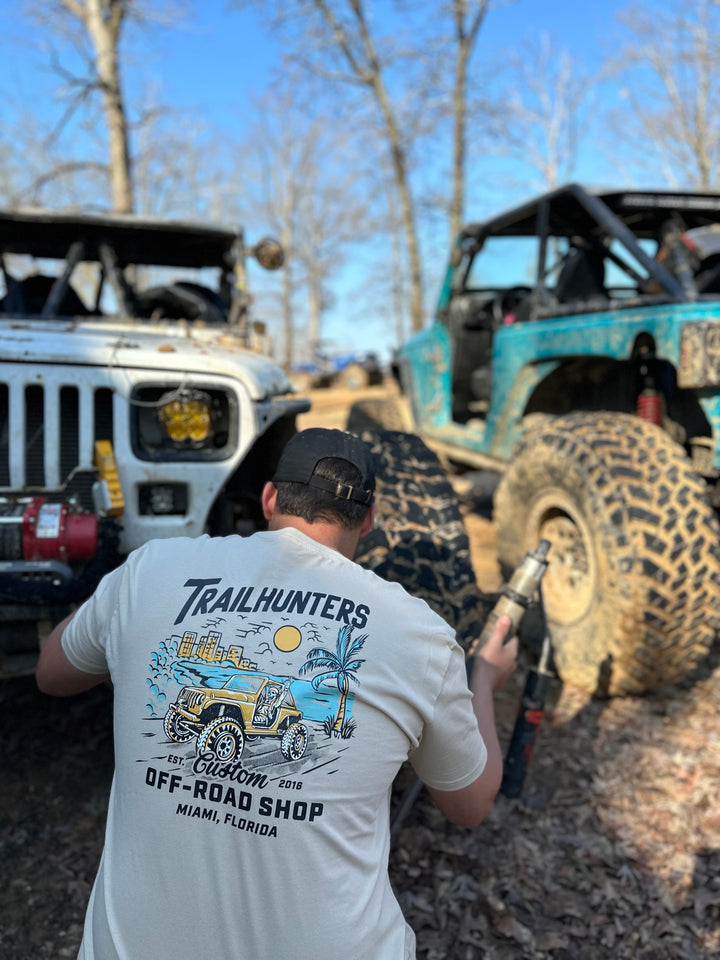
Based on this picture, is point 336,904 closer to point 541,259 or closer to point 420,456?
point 420,456

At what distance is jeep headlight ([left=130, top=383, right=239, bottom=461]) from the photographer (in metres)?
2.48

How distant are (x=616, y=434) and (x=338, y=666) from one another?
7.59 feet

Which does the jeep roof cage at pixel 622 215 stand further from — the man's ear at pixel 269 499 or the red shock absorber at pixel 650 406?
the man's ear at pixel 269 499

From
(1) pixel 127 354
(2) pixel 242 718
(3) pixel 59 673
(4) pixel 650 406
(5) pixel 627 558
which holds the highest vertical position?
(1) pixel 127 354

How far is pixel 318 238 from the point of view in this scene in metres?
32.5

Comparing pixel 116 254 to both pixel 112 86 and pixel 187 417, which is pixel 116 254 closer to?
pixel 187 417

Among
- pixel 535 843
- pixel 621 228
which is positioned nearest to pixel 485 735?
pixel 535 843

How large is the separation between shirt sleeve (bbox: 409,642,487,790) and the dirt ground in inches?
36.5

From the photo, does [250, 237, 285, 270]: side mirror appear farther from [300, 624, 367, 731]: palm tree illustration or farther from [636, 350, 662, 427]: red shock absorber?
[300, 624, 367, 731]: palm tree illustration

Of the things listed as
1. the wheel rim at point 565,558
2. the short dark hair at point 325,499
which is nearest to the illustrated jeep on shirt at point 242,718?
the short dark hair at point 325,499

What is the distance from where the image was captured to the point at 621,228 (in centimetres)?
363

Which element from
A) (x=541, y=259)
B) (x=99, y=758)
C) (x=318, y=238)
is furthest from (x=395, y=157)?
(x=318, y=238)

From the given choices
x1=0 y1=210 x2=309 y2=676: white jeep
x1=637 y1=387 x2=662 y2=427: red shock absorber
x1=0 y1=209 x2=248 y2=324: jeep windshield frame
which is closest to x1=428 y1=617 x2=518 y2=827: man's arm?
x1=0 y1=210 x2=309 y2=676: white jeep

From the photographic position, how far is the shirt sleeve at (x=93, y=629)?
4.66ft
